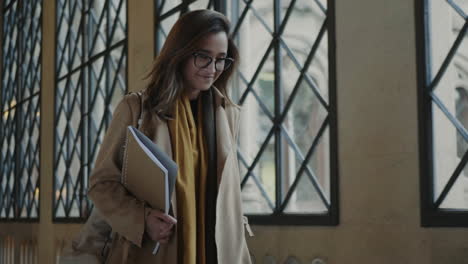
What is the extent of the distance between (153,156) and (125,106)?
0.35 metres

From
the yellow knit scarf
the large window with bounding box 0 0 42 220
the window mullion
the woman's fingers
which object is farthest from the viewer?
the large window with bounding box 0 0 42 220

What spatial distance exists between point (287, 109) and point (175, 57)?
1203mm

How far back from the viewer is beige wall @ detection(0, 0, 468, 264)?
9.09ft

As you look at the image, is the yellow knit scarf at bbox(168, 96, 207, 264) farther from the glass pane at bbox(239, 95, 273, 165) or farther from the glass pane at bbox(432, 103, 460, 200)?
the glass pane at bbox(239, 95, 273, 165)

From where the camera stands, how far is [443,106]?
274 cm

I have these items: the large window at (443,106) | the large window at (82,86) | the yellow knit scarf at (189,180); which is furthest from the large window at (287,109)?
the large window at (82,86)

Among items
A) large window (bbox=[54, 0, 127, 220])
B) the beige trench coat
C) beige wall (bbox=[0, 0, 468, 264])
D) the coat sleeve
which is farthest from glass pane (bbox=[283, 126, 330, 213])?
large window (bbox=[54, 0, 127, 220])

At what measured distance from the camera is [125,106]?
259 centimetres

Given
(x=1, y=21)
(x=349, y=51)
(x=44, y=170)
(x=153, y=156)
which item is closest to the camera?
(x=153, y=156)

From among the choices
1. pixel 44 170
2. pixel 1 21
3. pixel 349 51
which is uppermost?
pixel 1 21

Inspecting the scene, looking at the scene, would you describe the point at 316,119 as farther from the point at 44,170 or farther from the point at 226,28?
the point at 44,170

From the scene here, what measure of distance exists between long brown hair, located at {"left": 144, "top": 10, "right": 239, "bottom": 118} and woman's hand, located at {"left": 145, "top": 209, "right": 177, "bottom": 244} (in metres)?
0.37

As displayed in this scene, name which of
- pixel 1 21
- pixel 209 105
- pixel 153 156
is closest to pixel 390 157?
pixel 209 105

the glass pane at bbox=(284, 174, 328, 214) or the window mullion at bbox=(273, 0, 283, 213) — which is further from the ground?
the window mullion at bbox=(273, 0, 283, 213)
